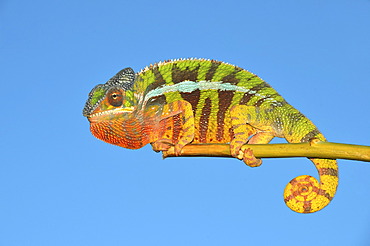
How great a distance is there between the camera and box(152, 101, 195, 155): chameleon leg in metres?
2.93

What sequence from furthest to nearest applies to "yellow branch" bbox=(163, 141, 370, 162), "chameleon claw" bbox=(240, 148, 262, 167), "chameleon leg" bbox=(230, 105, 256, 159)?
1. "chameleon leg" bbox=(230, 105, 256, 159)
2. "chameleon claw" bbox=(240, 148, 262, 167)
3. "yellow branch" bbox=(163, 141, 370, 162)

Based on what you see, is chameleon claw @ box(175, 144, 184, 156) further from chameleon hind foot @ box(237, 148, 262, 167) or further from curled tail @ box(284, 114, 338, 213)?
curled tail @ box(284, 114, 338, 213)

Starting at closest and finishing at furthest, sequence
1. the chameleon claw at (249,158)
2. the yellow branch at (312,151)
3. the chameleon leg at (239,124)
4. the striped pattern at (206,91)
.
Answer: the yellow branch at (312,151)
the chameleon claw at (249,158)
the chameleon leg at (239,124)
the striped pattern at (206,91)

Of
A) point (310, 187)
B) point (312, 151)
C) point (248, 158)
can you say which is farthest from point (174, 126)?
point (312, 151)

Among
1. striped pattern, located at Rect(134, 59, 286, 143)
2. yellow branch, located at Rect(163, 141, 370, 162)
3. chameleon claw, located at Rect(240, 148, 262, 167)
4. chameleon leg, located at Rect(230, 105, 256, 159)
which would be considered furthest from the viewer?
striped pattern, located at Rect(134, 59, 286, 143)

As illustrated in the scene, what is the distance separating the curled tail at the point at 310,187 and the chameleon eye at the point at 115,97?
3.63ft

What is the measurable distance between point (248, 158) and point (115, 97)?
2.84 ft

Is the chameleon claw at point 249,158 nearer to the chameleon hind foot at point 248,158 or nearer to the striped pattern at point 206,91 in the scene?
the chameleon hind foot at point 248,158

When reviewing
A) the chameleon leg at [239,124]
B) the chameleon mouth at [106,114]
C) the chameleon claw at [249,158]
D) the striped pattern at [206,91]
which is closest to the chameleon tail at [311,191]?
the chameleon claw at [249,158]

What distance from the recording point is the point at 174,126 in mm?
3039

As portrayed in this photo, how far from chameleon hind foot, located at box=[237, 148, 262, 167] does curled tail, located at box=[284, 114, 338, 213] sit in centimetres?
23

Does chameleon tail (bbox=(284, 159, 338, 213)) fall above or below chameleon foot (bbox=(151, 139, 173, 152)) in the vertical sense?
below

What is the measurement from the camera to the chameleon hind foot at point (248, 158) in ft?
9.02

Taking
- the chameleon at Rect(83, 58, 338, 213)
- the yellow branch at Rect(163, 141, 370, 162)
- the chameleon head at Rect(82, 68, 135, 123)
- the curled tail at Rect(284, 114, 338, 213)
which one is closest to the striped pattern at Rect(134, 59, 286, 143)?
the chameleon at Rect(83, 58, 338, 213)
